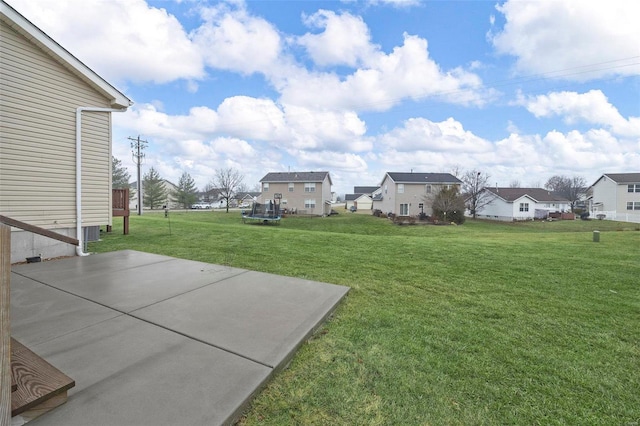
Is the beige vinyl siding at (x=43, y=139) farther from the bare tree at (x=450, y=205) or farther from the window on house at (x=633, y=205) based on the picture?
the window on house at (x=633, y=205)

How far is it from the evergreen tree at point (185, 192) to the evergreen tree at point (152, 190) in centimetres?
260

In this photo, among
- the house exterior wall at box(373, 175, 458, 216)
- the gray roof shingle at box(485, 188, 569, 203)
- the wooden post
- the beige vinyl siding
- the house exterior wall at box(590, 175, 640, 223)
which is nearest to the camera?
the wooden post

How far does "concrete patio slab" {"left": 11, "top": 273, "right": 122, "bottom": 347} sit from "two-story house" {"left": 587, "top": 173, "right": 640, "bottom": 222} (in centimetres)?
5387

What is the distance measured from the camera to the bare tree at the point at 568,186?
203 ft

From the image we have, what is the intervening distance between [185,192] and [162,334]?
181 ft

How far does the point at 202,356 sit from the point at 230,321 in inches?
27.2

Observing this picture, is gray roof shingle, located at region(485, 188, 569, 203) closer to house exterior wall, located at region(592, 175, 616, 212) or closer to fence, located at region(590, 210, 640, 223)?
fence, located at region(590, 210, 640, 223)

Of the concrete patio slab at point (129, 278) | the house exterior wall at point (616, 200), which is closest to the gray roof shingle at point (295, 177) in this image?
the concrete patio slab at point (129, 278)

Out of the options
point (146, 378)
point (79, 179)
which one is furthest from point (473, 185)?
point (146, 378)

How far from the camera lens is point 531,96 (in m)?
21.0

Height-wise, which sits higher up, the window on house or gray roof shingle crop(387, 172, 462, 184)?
gray roof shingle crop(387, 172, 462, 184)

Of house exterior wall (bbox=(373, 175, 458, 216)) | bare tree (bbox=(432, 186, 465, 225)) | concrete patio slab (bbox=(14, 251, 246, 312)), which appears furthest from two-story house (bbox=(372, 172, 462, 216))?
concrete patio slab (bbox=(14, 251, 246, 312))

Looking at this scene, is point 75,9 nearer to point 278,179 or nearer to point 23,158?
point 23,158

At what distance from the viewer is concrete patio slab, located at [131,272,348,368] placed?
8.61 ft
